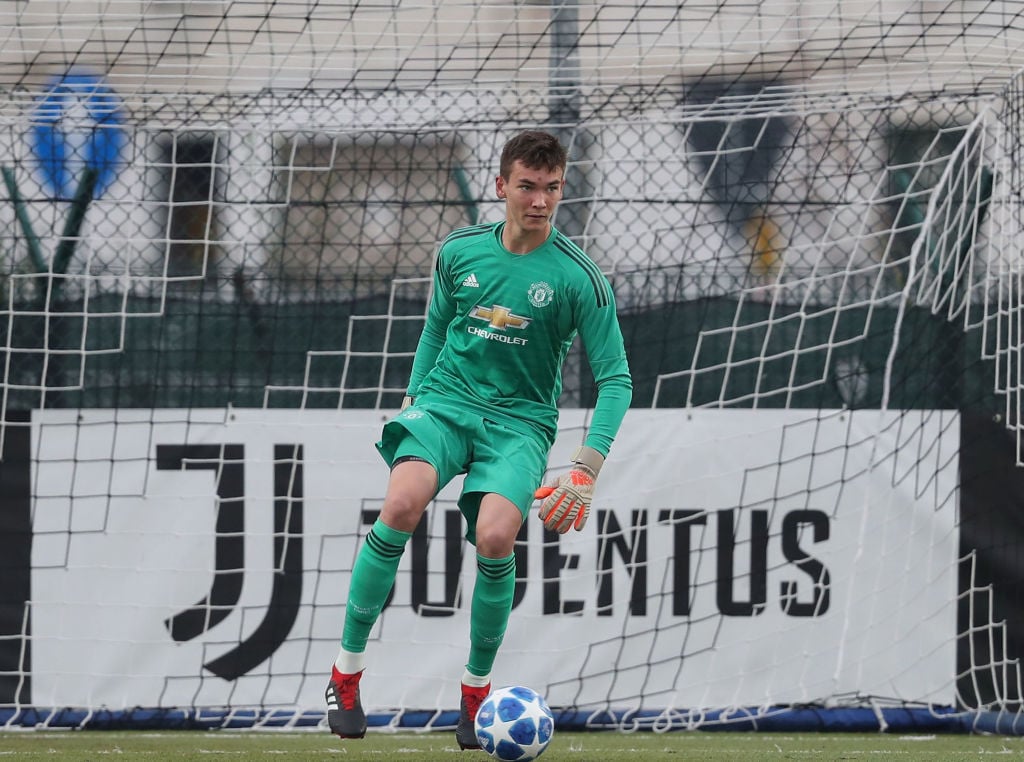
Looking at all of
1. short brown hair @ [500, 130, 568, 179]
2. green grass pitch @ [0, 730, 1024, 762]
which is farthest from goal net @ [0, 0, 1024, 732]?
short brown hair @ [500, 130, 568, 179]

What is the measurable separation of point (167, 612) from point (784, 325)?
3.31 meters

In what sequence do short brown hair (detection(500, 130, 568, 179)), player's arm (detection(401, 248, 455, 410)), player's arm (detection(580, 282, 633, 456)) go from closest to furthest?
short brown hair (detection(500, 130, 568, 179)), player's arm (detection(580, 282, 633, 456)), player's arm (detection(401, 248, 455, 410))

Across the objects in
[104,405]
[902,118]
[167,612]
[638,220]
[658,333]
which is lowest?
[167,612]

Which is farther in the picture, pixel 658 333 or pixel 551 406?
pixel 658 333

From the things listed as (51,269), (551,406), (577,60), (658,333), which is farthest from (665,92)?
(51,269)

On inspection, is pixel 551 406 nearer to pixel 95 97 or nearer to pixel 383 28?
pixel 383 28

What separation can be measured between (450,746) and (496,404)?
181cm

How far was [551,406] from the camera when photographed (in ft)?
15.6

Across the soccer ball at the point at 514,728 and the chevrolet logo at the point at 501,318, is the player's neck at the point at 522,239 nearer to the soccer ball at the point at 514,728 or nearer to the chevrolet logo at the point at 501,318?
the chevrolet logo at the point at 501,318

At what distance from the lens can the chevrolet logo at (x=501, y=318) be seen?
4.56 metres

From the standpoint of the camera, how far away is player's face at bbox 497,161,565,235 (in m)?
4.41

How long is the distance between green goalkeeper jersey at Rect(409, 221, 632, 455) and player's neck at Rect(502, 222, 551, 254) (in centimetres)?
2

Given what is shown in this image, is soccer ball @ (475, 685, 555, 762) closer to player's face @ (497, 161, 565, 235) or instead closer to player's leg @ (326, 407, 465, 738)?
player's leg @ (326, 407, 465, 738)

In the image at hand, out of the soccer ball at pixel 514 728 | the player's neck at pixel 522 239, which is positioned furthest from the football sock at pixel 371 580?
the player's neck at pixel 522 239
